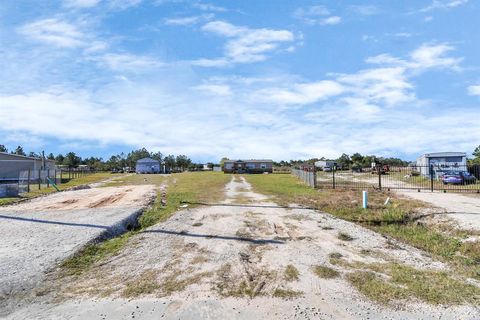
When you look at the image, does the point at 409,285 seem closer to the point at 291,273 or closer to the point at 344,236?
the point at 291,273

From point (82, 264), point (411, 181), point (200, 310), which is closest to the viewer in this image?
point (200, 310)

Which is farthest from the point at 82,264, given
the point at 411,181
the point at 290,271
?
the point at 411,181

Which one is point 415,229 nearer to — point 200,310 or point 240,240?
point 240,240

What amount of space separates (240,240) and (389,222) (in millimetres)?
6535

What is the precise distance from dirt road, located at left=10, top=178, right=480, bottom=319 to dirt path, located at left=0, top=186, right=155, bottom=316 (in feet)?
3.29

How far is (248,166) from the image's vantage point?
88688 mm

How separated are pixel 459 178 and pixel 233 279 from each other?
28.7 m

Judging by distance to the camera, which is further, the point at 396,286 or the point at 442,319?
the point at 396,286

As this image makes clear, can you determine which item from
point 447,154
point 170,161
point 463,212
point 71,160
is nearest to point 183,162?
point 170,161

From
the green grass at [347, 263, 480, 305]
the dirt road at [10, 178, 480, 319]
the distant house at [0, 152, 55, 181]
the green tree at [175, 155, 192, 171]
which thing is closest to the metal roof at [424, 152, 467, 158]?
the dirt road at [10, 178, 480, 319]

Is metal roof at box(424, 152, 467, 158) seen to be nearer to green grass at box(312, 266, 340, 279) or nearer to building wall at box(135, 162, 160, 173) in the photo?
green grass at box(312, 266, 340, 279)

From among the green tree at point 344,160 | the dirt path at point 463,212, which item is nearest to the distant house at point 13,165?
the dirt path at point 463,212

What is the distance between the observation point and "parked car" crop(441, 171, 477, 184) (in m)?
29.7

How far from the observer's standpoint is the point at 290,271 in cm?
→ 759
